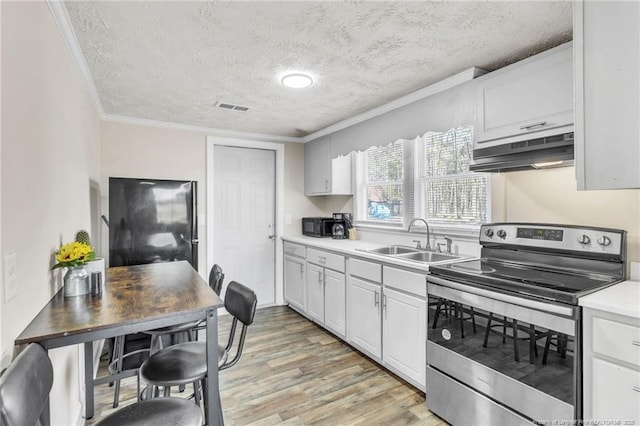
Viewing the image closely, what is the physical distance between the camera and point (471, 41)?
1.92 meters

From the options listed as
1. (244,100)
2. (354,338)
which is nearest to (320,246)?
(354,338)

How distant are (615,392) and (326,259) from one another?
2.33 meters

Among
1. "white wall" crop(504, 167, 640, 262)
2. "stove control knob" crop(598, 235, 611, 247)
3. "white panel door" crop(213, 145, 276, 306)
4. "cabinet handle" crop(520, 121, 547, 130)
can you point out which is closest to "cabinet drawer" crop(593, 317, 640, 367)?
Answer: "stove control knob" crop(598, 235, 611, 247)

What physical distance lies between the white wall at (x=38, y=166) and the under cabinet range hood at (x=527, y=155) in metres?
2.37

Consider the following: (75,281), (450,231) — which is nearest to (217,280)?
(75,281)

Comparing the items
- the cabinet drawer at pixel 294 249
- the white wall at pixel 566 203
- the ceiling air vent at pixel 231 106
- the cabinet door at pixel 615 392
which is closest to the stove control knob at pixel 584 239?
the white wall at pixel 566 203

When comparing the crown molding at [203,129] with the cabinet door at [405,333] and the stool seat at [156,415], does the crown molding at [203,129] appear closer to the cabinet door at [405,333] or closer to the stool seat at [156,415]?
the cabinet door at [405,333]

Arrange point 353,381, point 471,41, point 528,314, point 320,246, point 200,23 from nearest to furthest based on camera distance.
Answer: point 528,314
point 200,23
point 471,41
point 353,381
point 320,246

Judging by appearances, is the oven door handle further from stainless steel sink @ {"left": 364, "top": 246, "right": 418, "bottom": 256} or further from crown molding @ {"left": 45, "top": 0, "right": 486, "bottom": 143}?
crown molding @ {"left": 45, "top": 0, "right": 486, "bottom": 143}

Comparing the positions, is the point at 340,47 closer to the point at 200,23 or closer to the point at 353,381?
the point at 200,23

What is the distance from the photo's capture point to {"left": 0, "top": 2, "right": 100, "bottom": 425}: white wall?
1084 millimetres

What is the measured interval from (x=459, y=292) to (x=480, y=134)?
1.05 m

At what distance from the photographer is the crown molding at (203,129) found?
345 centimetres

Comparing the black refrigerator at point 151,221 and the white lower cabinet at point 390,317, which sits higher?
the black refrigerator at point 151,221
